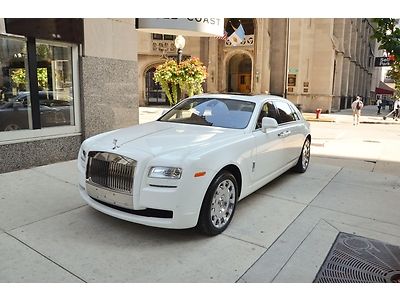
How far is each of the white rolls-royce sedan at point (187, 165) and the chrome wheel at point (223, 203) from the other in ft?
0.04

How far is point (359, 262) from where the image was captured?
371 cm

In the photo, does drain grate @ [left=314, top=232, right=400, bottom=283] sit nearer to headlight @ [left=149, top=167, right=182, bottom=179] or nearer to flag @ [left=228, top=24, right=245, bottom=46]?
headlight @ [left=149, top=167, right=182, bottom=179]

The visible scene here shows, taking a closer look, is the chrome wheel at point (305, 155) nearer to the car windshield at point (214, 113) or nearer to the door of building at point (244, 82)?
the car windshield at point (214, 113)

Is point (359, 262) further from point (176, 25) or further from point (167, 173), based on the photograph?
point (176, 25)

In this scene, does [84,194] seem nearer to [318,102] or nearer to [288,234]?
[288,234]

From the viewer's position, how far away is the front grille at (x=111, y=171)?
3.80m

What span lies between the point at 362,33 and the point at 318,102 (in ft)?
78.6

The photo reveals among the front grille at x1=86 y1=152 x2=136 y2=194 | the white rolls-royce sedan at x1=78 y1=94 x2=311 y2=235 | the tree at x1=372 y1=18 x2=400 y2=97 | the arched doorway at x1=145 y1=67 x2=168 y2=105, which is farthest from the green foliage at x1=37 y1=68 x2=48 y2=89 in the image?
the arched doorway at x1=145 y1=67 x2=168 y2=105

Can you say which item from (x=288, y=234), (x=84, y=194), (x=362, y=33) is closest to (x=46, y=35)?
(x=84, y=194)

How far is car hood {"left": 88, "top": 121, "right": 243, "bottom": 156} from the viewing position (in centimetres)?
398

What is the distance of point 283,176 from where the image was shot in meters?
6.94

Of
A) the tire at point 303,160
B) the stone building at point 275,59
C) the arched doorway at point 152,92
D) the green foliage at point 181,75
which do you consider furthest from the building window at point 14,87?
the arched doorway at point 152,92

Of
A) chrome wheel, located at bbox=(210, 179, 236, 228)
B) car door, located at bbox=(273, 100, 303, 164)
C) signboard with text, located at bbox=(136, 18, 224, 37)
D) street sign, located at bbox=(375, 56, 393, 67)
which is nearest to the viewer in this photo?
chrome wheel, located at bbox=(210, 179, 236, 228)

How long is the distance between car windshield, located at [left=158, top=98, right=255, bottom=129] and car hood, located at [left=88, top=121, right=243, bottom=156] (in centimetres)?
20
